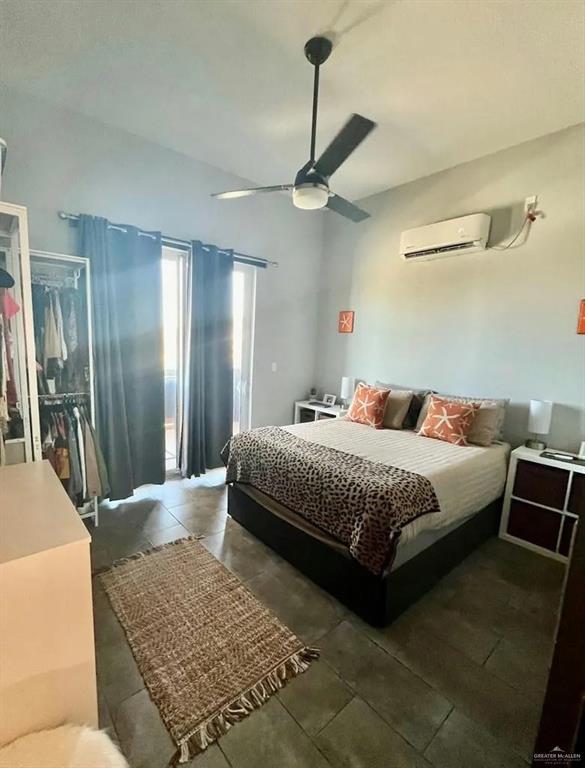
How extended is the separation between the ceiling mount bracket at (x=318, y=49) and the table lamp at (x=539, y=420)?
8.80ft

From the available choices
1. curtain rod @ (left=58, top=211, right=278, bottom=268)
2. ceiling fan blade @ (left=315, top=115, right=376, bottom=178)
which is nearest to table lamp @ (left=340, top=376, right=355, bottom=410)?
curtain rod @ (left=58, top=211, right=278, bottom=268)

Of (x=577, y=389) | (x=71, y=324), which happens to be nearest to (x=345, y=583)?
(x=577, y=389)

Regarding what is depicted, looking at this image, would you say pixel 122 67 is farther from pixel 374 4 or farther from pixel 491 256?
pixel 491 256

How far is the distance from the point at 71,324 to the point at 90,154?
136cm

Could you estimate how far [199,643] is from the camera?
1.60 metres

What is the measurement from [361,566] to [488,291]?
2545 mm

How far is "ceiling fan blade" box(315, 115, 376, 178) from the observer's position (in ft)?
5.89

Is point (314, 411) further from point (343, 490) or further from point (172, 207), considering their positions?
point (172, 207)

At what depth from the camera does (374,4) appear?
1.66 m

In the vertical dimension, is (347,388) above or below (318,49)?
below

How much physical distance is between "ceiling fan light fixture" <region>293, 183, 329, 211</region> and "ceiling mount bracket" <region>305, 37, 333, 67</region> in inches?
27.3

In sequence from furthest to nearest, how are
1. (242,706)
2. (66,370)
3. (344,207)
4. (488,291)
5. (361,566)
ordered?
(488,291), (66,370), (344,207), (361,566), (242,706)

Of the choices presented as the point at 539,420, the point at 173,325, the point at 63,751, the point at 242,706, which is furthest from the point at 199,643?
the point at 539,420

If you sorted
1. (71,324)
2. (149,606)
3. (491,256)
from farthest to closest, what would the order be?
(491,256)
(71,324)
(149,606)
